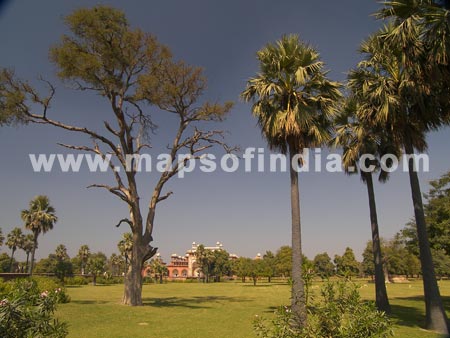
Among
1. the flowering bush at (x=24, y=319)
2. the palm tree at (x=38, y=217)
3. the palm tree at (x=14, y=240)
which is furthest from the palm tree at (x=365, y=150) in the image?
the palm tree at (x=14, y=240)

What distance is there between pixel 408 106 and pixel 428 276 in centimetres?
724

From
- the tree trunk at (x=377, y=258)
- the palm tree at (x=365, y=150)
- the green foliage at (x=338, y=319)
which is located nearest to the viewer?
the green foliage at (x=338, y=319)

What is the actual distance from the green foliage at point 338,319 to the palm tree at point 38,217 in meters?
55.3

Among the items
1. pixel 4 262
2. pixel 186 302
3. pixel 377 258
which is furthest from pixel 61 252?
pixel 377 258

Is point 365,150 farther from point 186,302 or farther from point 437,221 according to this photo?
point 186,302

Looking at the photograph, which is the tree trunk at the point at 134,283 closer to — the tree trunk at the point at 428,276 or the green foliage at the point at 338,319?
the tree trunk at the point at 428,276

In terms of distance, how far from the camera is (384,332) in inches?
229

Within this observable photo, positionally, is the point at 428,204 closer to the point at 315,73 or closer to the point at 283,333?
the point at 315,73

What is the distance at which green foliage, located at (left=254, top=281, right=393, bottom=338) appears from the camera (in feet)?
17.6

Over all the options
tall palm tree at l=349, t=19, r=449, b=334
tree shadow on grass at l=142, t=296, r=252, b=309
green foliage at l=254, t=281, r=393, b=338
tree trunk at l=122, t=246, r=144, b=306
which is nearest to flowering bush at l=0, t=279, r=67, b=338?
green foliage at l=254, t=281, r=393, b=338

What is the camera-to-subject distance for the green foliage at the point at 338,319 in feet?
17.6

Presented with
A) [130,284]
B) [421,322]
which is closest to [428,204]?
[421,322]

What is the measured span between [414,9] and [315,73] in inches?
207

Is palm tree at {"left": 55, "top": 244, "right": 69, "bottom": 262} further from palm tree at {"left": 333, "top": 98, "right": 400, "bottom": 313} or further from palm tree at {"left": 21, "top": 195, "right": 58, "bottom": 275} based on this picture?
palm tree at {"left": 333, "top": 98, "right": 400, "bottom": 313}
